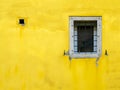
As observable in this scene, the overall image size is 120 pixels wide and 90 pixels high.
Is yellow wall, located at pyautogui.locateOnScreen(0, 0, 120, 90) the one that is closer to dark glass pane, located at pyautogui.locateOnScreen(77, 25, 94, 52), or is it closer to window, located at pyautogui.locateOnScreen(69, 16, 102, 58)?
window, located at pyautogui.locateOnScreen(69, 16, 102, 58)

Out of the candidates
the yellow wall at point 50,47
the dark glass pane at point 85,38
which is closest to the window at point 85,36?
Result: the dark glass pane at point 85,38

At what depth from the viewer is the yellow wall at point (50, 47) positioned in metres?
7.44

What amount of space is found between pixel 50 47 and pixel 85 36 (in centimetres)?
82

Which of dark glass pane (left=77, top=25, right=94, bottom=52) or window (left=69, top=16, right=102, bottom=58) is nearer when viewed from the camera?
window (left=69, top=16, right=102, bottom=58)

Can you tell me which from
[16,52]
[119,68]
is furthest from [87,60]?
[16,52]

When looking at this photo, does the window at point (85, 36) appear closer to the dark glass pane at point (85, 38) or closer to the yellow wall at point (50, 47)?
the dark glass pane at point (85, 38)

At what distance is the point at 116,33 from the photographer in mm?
7484

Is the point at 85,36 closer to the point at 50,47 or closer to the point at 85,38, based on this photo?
the point at 85,38

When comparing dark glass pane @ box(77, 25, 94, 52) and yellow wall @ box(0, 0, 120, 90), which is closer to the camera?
yellow wall @ box(0, 0, 120, 90)

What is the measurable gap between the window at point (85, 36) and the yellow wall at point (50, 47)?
11cm

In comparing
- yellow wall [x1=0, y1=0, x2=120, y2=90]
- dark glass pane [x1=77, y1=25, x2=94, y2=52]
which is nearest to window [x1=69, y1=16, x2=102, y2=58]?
dark glass pane [x1=77, y1=25, x2=94, y2=52]

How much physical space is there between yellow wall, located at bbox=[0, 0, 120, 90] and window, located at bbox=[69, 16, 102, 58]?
0.36 feet

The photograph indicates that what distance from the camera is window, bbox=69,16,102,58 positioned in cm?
750

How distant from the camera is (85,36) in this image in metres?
7.70
